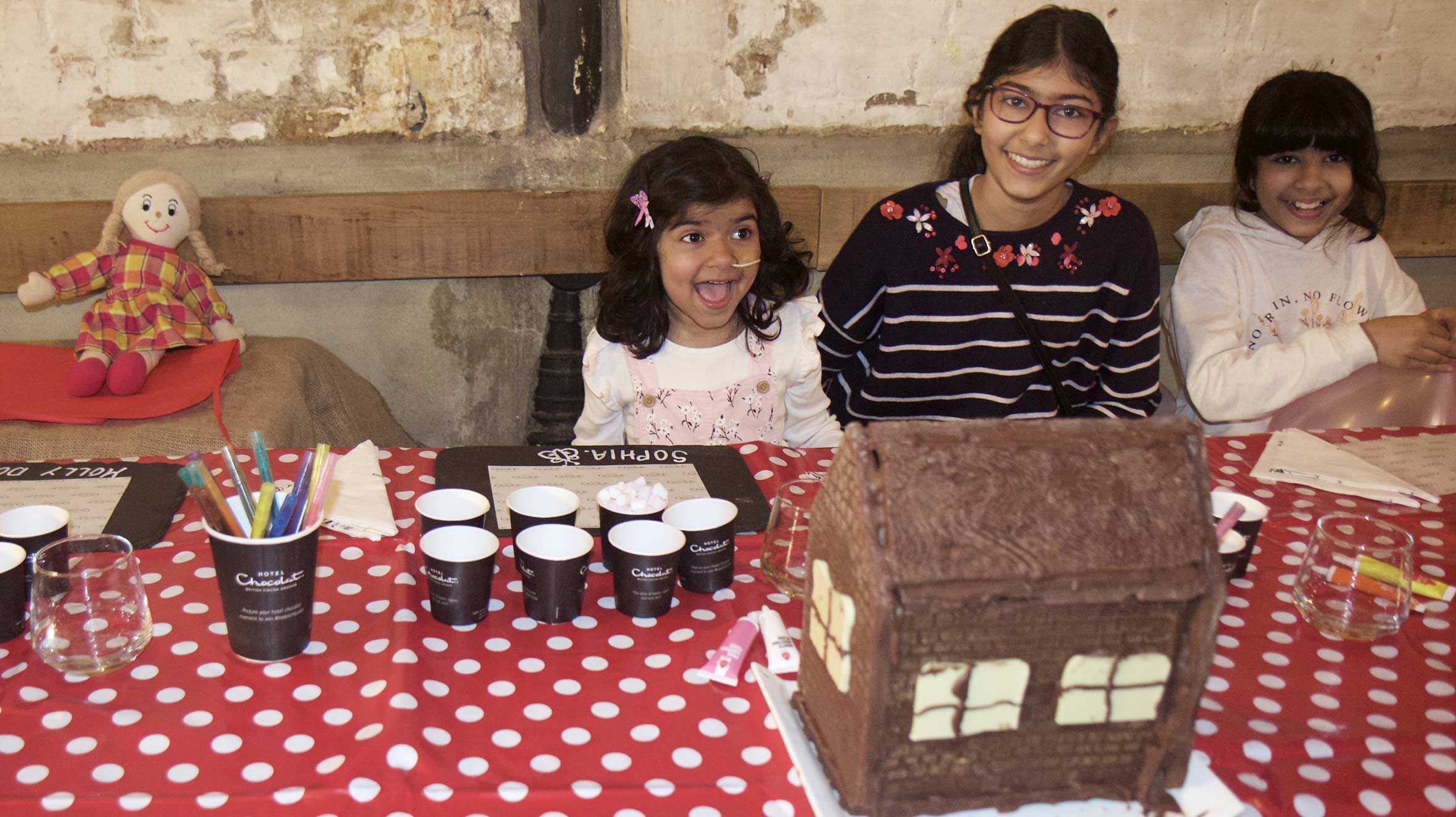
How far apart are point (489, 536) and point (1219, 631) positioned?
751 millimetres

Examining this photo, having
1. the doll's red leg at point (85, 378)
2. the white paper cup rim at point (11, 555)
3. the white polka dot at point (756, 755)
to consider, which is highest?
the white paper cup rim at point (11, 555)

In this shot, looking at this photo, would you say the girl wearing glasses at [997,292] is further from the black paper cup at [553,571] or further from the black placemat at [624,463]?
the black paper cup at [553,571]

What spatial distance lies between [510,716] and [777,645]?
262mm

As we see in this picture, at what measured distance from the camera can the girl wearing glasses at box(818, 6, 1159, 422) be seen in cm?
206

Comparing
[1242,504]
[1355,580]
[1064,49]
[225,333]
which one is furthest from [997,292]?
[225,333]

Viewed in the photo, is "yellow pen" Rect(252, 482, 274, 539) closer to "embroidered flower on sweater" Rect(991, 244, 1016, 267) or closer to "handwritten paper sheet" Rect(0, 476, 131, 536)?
"handwritten paper sheet" Rect(0, 476, 131, 536)

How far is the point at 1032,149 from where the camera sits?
75.7 inches

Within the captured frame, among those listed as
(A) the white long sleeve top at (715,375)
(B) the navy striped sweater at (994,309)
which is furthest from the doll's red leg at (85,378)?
(B) the navy striped sweater at (994,309)

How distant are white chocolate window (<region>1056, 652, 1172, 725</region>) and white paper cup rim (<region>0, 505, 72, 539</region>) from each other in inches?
38.2

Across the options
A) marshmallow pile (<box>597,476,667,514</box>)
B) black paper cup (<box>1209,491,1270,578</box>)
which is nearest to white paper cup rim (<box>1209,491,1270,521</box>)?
black paper cup (<box>1209,491,1270,578</box>)

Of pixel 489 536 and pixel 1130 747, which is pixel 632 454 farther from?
pixel 1130 747

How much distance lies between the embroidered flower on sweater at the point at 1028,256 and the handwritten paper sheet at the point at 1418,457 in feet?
2.11

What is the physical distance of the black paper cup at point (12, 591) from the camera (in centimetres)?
100

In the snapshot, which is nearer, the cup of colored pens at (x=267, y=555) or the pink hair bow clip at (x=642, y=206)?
the cup of colored pens at (x=267, y=555)
